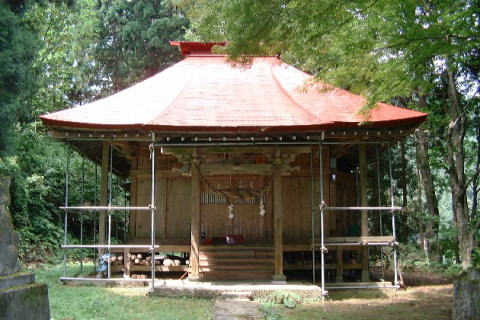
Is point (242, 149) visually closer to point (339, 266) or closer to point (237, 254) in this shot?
point (237, 254)

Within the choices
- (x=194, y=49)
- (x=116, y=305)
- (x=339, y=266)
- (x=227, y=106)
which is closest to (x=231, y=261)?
(x=339, y=266)

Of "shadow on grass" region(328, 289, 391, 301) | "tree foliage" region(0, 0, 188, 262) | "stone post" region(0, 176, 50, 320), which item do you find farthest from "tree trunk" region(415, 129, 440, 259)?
"stone post" region(0, 176, 50, 320)

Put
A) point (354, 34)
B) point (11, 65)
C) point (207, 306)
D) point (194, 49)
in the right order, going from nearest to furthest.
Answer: point (354, 34), point (207, 306), point (11, 65), point (194, 49)

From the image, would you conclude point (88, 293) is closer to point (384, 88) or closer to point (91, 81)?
point (384, 88)

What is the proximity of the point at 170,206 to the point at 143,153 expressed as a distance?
1.50 m

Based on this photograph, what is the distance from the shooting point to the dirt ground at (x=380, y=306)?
7597 millimetres

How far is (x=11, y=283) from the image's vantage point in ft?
11.9

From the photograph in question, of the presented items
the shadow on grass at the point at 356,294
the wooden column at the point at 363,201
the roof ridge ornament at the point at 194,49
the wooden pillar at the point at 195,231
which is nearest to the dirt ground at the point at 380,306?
the shadow on grass at the point at 356,294

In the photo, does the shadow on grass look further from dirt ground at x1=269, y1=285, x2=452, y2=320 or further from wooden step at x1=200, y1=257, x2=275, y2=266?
wooden step at x1=200, y1=257, x2=275, y2=266

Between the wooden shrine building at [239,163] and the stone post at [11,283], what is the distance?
5.13 m

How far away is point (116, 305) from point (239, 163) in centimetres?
363

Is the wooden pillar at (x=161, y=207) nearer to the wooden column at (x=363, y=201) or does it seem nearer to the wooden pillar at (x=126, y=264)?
the wooden pillar at (x=126, y=264)

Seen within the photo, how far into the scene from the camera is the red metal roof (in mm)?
9250

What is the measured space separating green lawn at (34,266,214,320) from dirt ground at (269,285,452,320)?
4.68ft
